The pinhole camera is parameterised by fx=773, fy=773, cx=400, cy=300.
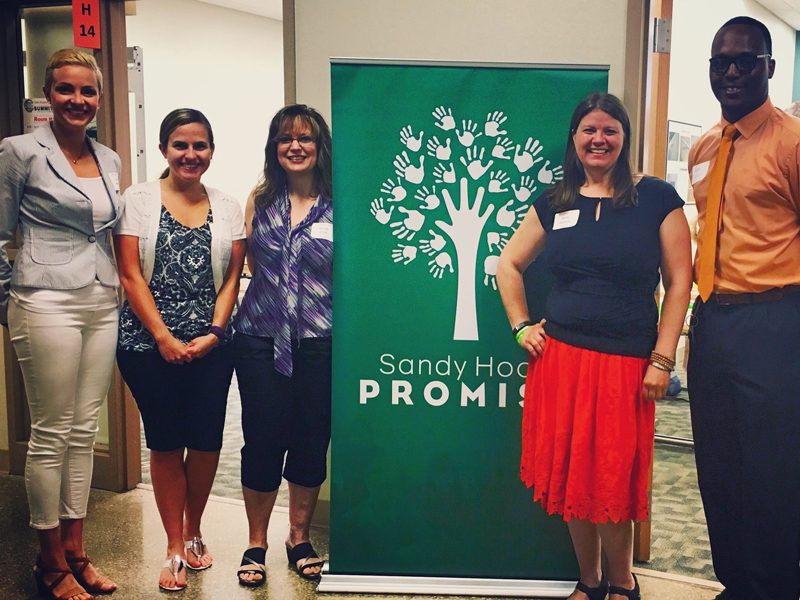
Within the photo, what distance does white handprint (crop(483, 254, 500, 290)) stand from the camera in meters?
2.39

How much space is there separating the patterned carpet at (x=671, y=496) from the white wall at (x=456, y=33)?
1655 mm

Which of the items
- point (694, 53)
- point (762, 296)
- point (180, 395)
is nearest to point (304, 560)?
point (180, 395)

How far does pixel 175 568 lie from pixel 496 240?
1.49 metres

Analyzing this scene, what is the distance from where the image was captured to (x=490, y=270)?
2.39 metres

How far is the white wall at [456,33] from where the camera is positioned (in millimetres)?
2561

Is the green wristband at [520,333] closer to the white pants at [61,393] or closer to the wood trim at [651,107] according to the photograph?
the wood trim at [651,107]

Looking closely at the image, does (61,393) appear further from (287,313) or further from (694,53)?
(694,53)

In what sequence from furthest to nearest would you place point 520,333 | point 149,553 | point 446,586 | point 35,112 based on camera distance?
point 35,112 → point 149,553 → point 446,586 → point 520,333

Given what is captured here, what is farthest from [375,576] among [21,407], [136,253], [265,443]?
[21,407]

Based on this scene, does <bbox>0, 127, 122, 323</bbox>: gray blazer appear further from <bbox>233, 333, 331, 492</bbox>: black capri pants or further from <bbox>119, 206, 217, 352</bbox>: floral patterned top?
<bbox>233, 333, 331, 492</bbox>: black capri pants

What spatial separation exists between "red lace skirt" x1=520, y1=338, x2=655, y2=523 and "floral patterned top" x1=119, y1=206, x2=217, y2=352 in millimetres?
1092

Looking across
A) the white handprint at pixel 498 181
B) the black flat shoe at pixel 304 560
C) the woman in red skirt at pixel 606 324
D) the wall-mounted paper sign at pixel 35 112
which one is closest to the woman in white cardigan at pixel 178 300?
the black flat shoe at pixel 304 560

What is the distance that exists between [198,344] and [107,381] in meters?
0.32

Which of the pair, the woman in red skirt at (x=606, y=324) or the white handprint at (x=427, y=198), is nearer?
the woman in red skirt at (x=606, y=324)
